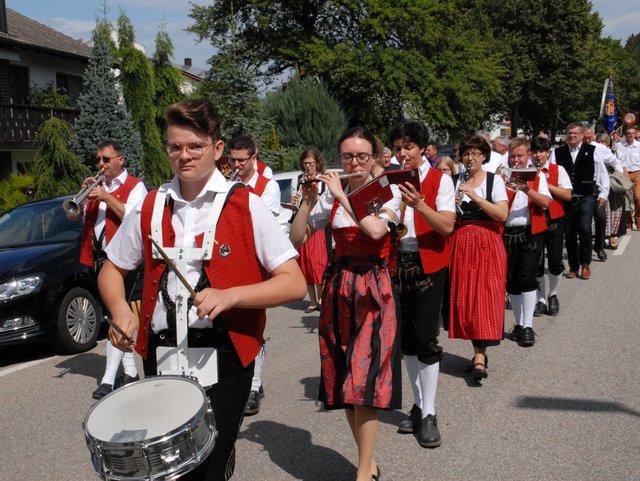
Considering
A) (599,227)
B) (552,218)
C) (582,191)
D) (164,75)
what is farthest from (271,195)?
(164,75)

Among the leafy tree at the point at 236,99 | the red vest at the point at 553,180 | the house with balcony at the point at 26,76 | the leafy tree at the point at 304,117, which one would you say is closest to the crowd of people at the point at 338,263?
the red vest at the point at 553,180

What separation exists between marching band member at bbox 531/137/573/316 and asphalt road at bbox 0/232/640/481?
74 centimetres

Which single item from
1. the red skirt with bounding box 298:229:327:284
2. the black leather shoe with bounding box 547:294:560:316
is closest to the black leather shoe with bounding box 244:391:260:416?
the red skirt with bounding box 298:229:327:284

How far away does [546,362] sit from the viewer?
6.82 meters

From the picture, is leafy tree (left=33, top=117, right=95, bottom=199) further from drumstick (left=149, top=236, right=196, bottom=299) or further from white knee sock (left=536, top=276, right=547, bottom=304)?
drumstick (left=149, top=236, right=196, bottom=299)

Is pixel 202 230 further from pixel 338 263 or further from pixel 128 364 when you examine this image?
pixel 128 364

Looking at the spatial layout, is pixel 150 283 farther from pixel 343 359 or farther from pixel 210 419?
pixel 343 359

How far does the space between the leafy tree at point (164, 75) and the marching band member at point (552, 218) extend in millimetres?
17364

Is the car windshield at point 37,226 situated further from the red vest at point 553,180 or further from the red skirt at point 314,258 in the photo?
the red vest at point 553,180

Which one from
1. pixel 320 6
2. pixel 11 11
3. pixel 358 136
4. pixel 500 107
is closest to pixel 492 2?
pixel 500 107

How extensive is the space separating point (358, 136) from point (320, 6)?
31.8 m

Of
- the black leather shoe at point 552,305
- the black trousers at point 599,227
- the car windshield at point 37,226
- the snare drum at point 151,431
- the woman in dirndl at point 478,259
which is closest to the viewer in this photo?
the snare drum at point 151,431

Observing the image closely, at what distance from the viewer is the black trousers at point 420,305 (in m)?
4.89

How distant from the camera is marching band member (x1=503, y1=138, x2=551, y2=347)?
754 cm
